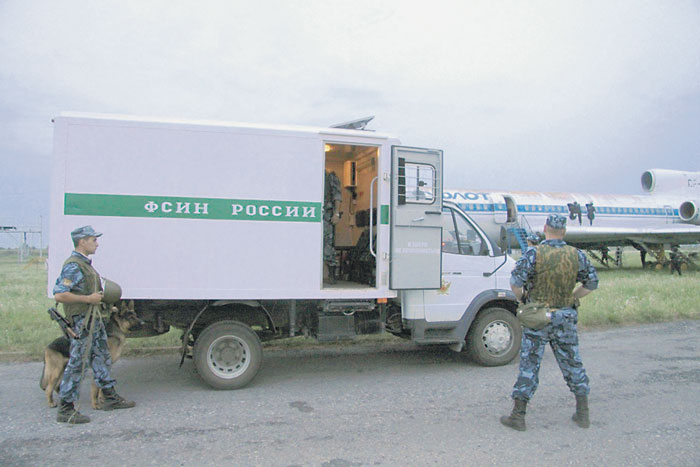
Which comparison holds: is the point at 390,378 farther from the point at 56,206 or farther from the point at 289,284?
the point at 56,206

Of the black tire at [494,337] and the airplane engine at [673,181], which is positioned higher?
the airplane engine at [673,181]

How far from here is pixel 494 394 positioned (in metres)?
5.69

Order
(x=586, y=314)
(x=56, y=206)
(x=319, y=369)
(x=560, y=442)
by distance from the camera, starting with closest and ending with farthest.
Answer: (x=560, y=442) < (x=56, y=206) < (x=319, y=369) < (x=586, y=314)

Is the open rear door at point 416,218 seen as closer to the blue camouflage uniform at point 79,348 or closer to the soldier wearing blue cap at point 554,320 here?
the soldier wearing blue cap at point 554,320

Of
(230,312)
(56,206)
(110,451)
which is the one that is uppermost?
(56,206)

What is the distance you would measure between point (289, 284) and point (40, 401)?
283 cm

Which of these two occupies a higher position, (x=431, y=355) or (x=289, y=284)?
(x=289, y=284)

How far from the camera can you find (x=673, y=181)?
89.0 ft

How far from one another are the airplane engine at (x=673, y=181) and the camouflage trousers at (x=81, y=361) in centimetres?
2900

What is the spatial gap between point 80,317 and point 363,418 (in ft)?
9.44

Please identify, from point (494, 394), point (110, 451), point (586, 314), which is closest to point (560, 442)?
point (494, 394)

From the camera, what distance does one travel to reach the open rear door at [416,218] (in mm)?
6195

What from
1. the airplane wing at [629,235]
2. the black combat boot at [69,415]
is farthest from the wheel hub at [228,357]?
the airplane wing at [629,235]

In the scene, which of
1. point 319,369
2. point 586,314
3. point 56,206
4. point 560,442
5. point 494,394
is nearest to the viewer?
Answer: point 560,442
